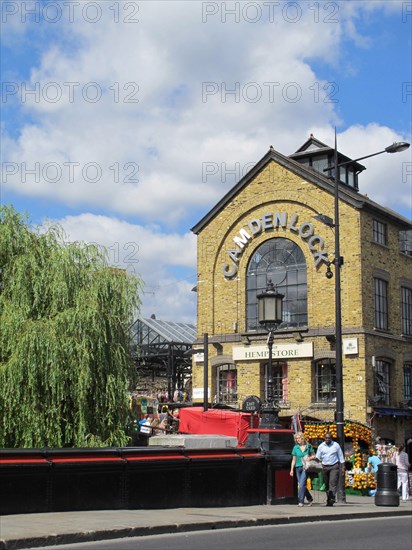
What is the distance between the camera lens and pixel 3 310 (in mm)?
18859

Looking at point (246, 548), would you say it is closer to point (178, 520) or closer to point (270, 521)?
point (178, 520)

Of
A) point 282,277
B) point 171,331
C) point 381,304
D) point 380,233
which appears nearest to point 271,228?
point 282,277

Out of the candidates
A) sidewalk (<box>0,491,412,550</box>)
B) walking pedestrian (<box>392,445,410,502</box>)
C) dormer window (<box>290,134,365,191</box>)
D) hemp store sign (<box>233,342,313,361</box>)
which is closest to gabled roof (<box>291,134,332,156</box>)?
dormer window (<box>290,134,365,191</box>)

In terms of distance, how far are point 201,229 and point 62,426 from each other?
1887cm

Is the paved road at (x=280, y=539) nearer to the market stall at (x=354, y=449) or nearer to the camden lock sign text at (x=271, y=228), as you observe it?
the market stall at (x=354, y=449)

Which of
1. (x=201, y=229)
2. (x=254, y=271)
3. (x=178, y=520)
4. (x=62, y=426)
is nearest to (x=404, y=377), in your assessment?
(x=254, y=271)

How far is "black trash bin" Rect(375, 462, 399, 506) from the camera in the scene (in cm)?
1945

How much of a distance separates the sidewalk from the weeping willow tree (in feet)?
14.7

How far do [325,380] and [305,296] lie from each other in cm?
351

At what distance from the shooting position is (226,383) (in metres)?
34.4

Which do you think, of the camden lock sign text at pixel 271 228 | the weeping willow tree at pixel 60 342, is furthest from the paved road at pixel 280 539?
the camden lock sign text at pixel 271 228

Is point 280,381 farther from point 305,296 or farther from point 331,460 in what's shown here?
point 331,460

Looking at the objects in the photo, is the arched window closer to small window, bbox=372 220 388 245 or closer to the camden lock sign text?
the camden lock sign text

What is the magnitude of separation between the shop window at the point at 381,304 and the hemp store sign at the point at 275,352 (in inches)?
122
